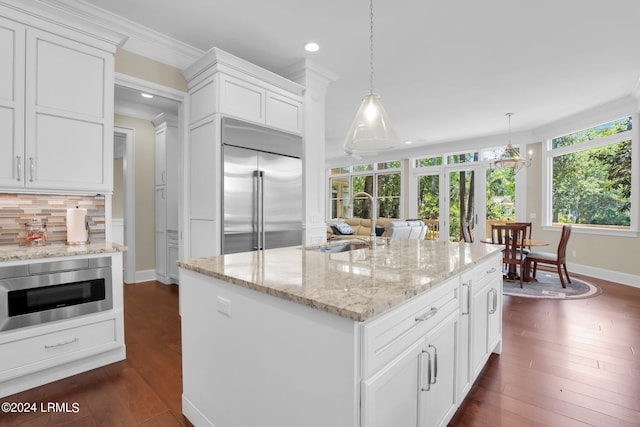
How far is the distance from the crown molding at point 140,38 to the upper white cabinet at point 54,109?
11.1 inches

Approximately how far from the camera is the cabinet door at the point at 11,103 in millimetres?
2127

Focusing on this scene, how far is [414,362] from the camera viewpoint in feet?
4.17

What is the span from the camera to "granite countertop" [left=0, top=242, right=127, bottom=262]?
2000mm

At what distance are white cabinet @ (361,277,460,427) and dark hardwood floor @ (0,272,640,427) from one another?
1.59ft

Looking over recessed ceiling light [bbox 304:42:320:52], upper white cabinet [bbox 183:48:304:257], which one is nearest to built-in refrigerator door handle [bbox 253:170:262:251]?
upper white cabinet [bbox 183:48:304:257]

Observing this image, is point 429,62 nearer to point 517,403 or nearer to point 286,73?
point 286,73

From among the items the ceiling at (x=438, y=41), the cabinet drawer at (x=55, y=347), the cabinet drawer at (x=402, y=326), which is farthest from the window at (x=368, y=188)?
the cabinet drawer at (x=402, y=326)

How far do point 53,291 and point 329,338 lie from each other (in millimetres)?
2132

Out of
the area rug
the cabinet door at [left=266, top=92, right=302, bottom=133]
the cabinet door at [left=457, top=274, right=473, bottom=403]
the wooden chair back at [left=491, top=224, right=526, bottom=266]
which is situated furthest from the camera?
the wooden chair back at [left=491, top=224, right=526, bottom=266]

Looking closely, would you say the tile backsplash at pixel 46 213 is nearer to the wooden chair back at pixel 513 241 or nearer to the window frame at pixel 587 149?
the wooden chair back at pixel 513 241

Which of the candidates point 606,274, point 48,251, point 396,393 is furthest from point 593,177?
point 48,251

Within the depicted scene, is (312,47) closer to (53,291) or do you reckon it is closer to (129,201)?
(53,291)

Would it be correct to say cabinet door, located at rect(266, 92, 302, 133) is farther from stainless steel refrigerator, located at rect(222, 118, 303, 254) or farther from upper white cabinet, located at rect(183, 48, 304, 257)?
stainless steel refrigerator, located at rect(222, 118, 303, 254)

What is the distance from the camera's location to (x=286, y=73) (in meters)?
3.83
